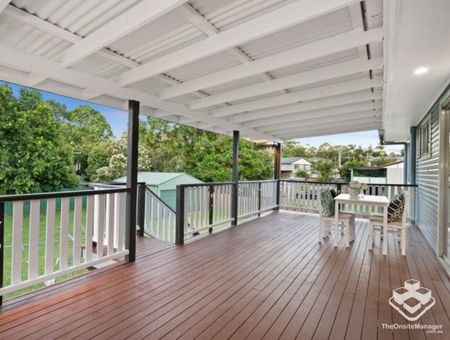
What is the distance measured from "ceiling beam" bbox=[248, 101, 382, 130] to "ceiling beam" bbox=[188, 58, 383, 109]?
6.51ft

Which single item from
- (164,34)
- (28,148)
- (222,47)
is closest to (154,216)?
(164,34)

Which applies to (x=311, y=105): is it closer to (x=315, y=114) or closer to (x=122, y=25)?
(x=315, y=114)

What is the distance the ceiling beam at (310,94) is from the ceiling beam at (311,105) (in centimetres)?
54

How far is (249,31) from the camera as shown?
7.43ft

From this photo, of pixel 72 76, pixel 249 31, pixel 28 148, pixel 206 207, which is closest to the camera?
pixel 249 31

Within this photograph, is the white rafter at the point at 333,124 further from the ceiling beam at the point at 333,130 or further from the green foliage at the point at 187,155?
the green foliage at the point at 187,155

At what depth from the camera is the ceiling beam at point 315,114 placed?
508 cm

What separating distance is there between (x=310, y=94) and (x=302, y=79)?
2.52ft

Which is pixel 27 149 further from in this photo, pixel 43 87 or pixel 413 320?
pixel 413 320

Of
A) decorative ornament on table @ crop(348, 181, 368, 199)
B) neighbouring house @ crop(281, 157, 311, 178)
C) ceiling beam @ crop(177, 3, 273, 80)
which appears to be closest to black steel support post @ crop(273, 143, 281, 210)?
decorative ornament on table @ crop(348, 181, 368, 199)

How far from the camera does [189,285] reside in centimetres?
290

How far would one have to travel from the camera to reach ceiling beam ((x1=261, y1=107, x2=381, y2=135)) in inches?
225

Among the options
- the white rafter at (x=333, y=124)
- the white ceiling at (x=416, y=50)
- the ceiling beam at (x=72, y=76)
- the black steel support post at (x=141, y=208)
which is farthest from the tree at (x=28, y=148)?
the white ceiling at (x=416, y=50)

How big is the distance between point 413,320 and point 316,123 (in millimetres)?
4854
